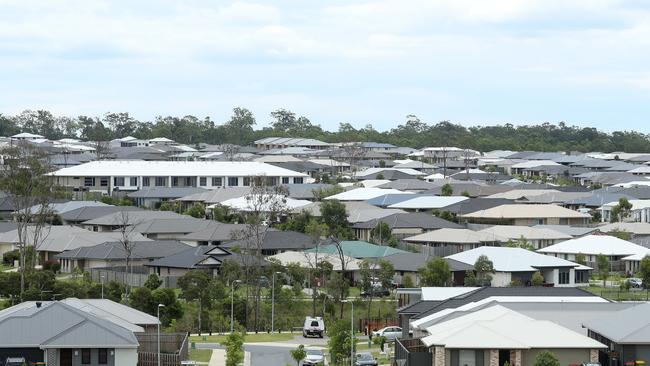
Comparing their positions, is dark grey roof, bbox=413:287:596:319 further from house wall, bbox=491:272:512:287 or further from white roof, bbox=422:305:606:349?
house wall, bbox=491:272:512:287

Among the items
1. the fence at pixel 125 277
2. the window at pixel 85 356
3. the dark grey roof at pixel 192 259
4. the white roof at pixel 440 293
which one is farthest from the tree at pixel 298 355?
the dark grey roof at pixel 192 259

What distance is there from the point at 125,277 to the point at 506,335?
27.7m

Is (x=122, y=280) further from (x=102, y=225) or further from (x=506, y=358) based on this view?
(x=506, y=358)

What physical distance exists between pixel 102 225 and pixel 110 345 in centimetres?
4458

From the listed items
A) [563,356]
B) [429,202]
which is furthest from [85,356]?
[429,202]

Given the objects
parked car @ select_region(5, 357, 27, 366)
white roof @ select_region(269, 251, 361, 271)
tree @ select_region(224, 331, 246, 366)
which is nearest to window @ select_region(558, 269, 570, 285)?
white roof @ select_region(269, 251, 361, 271)

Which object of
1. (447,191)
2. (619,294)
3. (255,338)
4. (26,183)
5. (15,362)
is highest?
(26,183)

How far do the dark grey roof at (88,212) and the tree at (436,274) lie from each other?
2969 centimetres

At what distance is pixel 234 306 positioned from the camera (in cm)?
5291

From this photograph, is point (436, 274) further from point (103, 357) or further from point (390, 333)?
point (103, 357)

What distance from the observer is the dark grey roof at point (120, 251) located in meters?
65.9

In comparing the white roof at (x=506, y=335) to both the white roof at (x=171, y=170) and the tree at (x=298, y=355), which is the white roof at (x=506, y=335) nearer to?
the tree at (x=298, y=355)

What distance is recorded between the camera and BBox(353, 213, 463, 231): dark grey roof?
80644 mm

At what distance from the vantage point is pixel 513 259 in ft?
207
